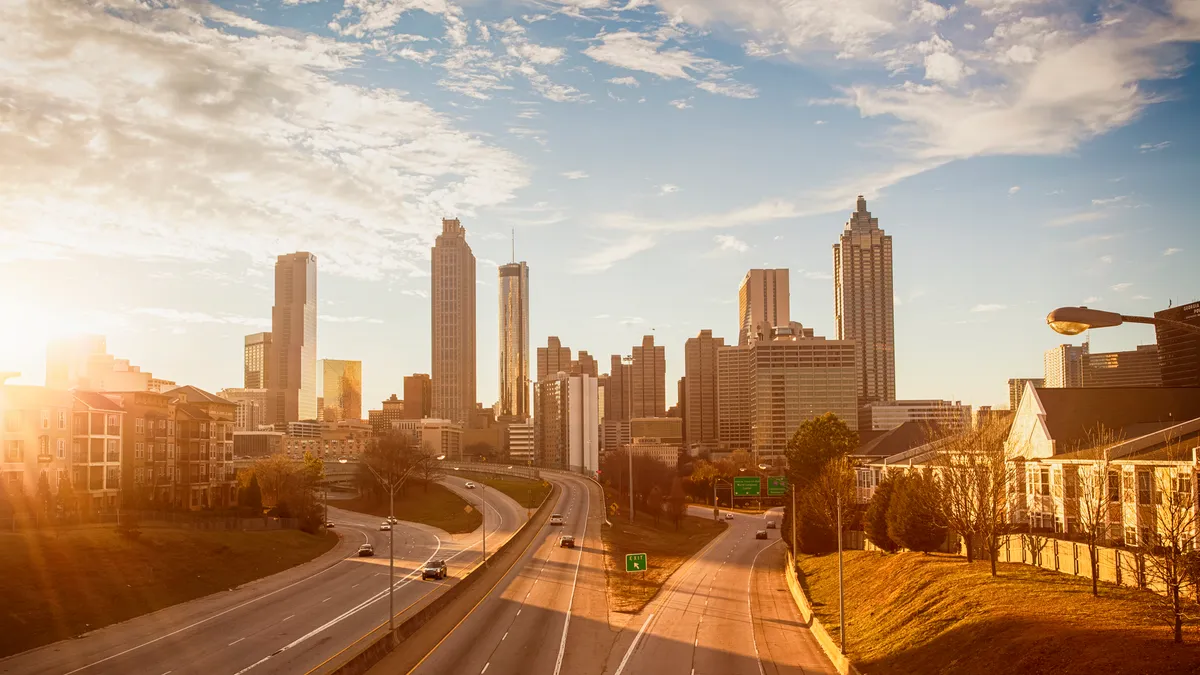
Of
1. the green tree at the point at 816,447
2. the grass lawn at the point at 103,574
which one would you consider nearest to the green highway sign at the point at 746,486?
the green tree at the point at 816,447

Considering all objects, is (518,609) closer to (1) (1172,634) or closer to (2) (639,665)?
(2) (639,665)

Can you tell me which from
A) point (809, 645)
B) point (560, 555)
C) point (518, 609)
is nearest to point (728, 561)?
point (560, 555)

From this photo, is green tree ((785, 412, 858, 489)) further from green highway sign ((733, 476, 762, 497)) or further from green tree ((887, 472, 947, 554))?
green tree ((887, 472, 947, 554))

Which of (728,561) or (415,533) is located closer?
(728,561)

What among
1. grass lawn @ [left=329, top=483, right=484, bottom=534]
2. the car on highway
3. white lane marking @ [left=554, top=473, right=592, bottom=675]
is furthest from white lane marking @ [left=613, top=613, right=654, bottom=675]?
grass lawn @ [left=329, top=483, right=484, bottom=534]

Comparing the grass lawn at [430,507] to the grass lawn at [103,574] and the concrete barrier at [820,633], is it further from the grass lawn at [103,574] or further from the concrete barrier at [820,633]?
the concrete barrier at [820,633]

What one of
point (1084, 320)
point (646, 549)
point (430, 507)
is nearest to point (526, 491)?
point (430, 507)

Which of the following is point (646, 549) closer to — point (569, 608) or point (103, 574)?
point (569, 608)
